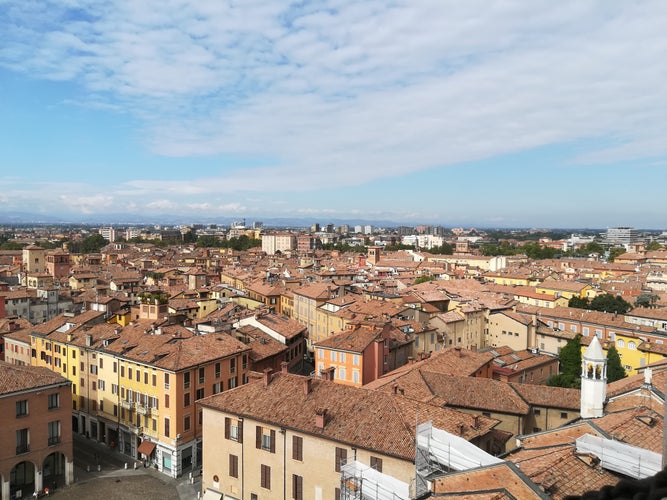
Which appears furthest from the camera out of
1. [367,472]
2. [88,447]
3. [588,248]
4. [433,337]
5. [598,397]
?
[588,248]

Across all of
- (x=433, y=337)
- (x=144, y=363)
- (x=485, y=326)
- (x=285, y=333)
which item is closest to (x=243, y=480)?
(x=144, y=363)

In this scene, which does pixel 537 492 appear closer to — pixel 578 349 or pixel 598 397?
pixel 598 397

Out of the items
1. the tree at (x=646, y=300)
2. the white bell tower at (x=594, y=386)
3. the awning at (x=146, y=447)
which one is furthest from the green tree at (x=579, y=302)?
the awning at (x=146, y=447)

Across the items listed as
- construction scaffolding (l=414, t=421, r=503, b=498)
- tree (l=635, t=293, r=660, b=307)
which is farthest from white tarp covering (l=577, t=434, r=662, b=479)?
tree (l=635, t=293, r=660, b=307)

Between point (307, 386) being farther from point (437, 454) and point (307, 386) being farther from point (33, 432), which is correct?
point (33, 432)

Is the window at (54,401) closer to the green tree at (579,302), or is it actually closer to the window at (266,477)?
the window at (266,477)

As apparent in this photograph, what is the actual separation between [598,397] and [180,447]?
2387 centimetres

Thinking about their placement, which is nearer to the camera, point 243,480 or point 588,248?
point 243,480

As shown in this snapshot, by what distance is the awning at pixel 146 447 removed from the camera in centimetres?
3350

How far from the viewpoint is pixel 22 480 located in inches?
1179

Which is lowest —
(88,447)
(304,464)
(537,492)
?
(88,447)

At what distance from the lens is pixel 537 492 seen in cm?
1220

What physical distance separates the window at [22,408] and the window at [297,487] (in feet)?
52.3

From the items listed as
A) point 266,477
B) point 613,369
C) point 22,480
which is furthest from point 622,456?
point 613,369
